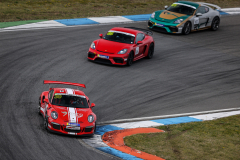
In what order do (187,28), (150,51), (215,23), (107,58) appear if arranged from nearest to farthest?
(107,58) < (150,51) < (187,28) < (215,23)

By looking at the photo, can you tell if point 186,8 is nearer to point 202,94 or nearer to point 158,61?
point 158,61

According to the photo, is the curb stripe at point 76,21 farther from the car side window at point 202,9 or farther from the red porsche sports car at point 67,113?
the red porsche sports car at point 67,113

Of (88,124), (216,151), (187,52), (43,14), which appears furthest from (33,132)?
→ (43,14)

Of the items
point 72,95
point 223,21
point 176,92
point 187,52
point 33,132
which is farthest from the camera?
point 223,21

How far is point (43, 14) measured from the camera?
74.9 feet

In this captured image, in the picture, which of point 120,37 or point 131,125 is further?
point 120,37

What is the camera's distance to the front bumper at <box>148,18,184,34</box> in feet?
69.2

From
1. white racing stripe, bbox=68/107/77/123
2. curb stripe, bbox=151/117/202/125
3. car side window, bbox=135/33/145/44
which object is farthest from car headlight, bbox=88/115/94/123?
car side window, bbox=135/33/145/44

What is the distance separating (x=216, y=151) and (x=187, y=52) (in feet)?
33.1

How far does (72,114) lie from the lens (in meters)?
9.96

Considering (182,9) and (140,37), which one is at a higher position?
(182,9)

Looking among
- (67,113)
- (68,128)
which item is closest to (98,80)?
(67,113)

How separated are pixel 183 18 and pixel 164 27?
4.13ft

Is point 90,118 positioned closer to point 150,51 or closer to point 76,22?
point 150,51
